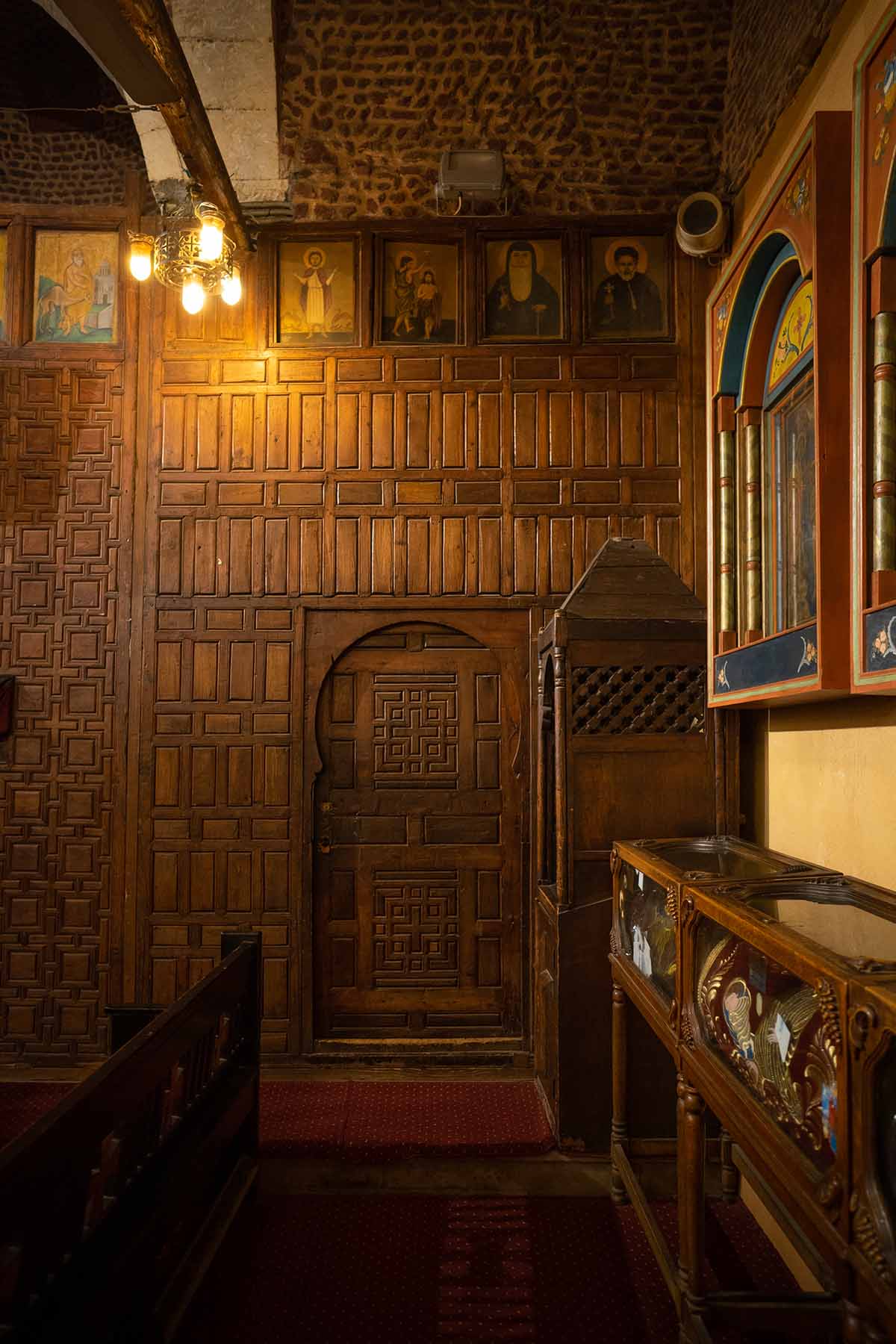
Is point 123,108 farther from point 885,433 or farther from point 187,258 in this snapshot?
point 885,433

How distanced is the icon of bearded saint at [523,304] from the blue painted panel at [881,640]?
11.6 feet

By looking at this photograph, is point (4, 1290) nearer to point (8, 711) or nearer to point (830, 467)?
point (830, 467)

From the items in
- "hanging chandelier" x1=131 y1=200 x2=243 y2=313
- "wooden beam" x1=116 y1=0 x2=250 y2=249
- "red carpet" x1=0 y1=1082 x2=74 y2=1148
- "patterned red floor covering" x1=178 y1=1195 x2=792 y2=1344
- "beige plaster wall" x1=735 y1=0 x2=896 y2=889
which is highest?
"wooden beam" x1=116 y1=0 x2=250 y2=249

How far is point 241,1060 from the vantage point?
11.6ft

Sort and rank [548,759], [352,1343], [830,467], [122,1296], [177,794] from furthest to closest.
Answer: [177,794]
[548,759]
[352,1343]
[830,467]
[122,1296]

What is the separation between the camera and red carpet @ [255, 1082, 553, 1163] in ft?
13.0

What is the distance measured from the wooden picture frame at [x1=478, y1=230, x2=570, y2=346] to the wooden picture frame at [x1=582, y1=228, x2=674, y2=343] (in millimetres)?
146

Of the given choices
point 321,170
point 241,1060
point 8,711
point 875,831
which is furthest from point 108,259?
point 875,831

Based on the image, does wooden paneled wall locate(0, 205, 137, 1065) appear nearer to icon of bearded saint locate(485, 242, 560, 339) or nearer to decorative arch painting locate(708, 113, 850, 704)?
icon of bearded saint locate(485, 242, 560, 339)

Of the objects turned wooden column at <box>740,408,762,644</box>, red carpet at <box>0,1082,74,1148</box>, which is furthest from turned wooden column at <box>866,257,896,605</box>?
red carpet at <box>0,1082,74,1148</box>

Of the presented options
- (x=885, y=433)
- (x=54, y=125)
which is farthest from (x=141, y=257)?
(x=885, y=433)

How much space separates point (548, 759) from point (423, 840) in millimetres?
1001

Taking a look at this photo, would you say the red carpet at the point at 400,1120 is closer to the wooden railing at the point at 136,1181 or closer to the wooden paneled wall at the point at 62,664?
the wooden railing at the point at 136,1181

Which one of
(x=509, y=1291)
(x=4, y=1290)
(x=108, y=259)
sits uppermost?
(x=108, y=259)
